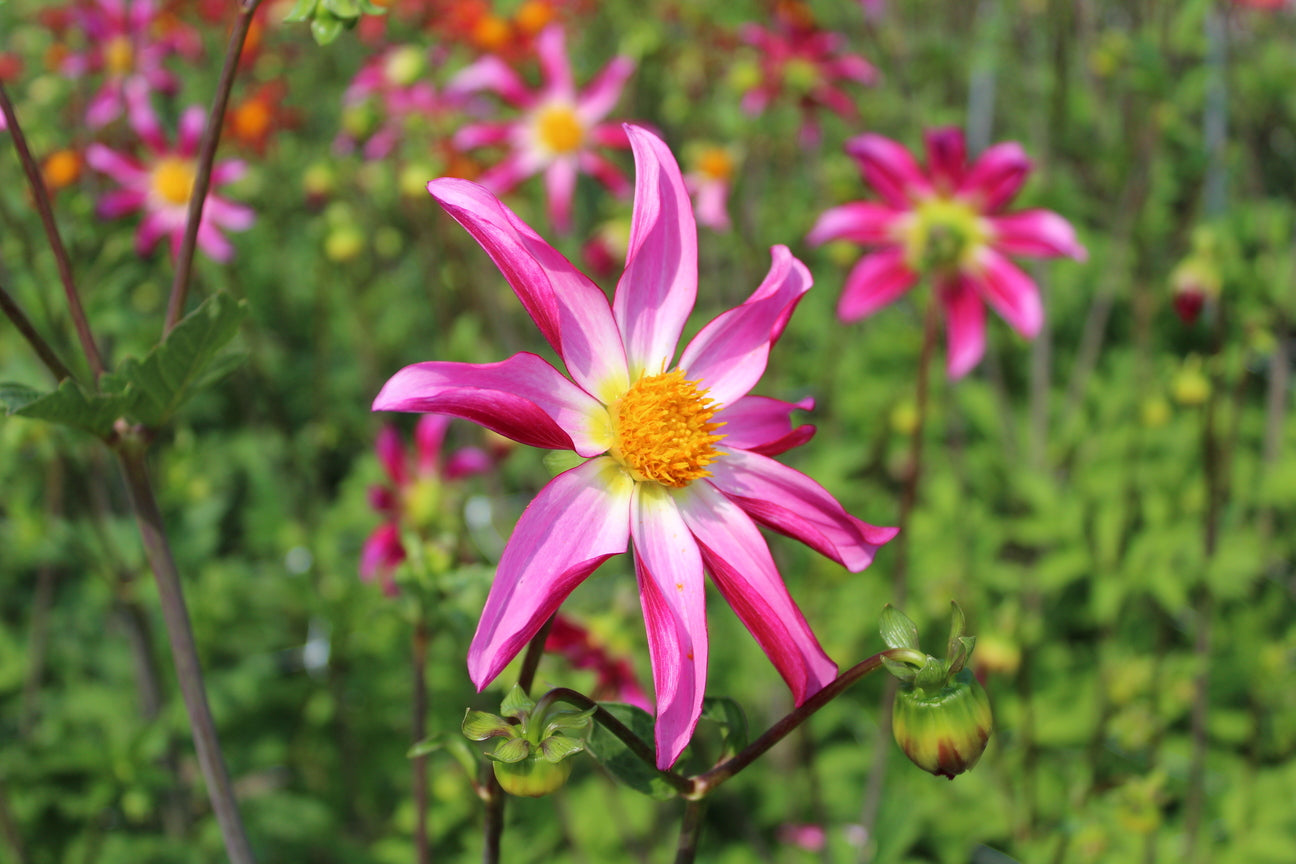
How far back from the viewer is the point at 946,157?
2.23m

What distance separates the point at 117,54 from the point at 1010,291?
9.82ft

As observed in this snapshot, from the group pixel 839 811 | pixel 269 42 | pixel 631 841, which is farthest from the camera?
pixel 269 42

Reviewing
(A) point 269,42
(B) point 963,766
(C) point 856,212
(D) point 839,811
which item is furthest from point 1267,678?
(A) point 269,42

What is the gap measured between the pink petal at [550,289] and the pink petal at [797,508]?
0.15 metres

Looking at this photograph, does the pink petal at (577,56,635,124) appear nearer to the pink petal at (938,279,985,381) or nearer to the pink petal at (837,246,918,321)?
the pink petal at (837,246,918,321)

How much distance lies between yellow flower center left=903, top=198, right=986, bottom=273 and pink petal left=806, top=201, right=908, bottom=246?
0.04 metres

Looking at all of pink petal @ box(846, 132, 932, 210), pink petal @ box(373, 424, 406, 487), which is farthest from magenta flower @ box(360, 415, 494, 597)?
pink petal @ box(846, 132, 932, 210)

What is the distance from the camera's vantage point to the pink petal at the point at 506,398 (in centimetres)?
71

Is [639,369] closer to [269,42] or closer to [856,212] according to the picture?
[856,212]

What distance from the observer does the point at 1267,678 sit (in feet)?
7.47

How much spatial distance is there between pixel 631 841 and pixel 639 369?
1.36 meters

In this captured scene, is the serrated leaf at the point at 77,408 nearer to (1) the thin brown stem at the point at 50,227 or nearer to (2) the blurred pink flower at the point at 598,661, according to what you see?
(1) the thin brown stem at the point at 50,227

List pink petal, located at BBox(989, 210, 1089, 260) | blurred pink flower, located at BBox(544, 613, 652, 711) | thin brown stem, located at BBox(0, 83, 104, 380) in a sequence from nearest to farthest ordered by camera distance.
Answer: thin brown stem, located at BBox(0, 83, 104, 380) < blurred pink flower, located at BBox(544, 613, 652, 711) < pink petal, located at BBox(989, 210, 1089, 260)

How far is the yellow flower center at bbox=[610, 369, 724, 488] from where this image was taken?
35.6 inches
